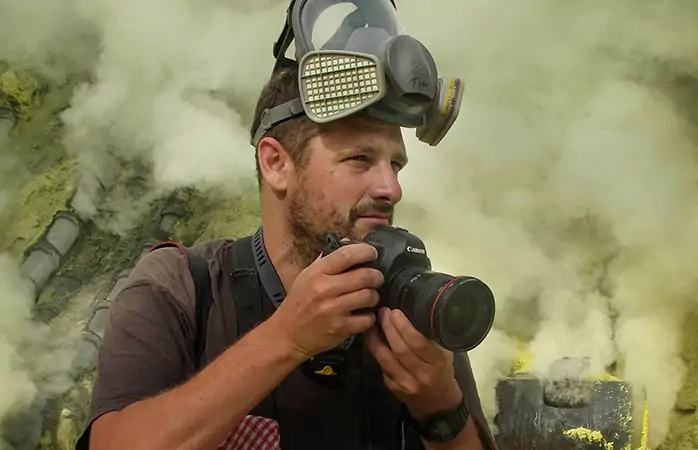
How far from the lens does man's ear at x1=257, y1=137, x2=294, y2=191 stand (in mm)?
1283

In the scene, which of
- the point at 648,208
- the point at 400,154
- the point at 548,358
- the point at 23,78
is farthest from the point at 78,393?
the point at 648,208

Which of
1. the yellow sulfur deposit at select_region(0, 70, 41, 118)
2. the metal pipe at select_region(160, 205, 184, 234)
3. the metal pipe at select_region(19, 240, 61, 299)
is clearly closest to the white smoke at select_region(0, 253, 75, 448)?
the metal pipe at select_region(19, 240, 61, 299)

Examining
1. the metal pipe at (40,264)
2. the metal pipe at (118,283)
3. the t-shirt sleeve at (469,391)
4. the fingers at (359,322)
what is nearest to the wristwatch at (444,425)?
the t-shirt sleeve at (469,391)

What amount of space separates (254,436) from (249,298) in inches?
9.5

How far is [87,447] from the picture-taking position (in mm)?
1036

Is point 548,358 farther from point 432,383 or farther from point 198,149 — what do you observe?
point 198,149

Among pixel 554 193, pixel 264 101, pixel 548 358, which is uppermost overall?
pixel 554 193

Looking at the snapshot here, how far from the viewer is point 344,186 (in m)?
1.20

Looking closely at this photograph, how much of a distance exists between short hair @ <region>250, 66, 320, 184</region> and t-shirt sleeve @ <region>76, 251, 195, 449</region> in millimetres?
324

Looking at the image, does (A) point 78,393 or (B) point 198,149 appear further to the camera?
(B) point 198,149

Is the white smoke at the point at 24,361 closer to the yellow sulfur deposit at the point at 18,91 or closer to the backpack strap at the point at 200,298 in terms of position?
the yellow sulfur deposit at the point at 18,91

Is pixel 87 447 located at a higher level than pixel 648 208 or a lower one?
lower

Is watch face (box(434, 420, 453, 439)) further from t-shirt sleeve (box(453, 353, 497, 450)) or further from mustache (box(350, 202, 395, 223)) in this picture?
mustache (box(350, 202, 395, 223))

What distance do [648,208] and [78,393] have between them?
2235 mm
